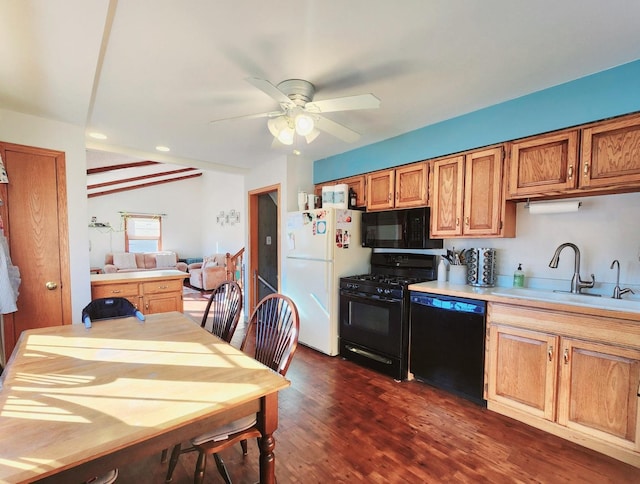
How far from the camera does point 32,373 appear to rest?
4.00 feet

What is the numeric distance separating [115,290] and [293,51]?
9.46 ft

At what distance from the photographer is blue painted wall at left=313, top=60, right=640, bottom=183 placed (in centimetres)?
184

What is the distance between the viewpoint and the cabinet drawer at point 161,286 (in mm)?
3256

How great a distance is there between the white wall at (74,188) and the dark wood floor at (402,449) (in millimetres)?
1816

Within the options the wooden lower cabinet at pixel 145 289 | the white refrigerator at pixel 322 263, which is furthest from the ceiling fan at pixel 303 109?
the wooden lower cabinet at pixel 145 289

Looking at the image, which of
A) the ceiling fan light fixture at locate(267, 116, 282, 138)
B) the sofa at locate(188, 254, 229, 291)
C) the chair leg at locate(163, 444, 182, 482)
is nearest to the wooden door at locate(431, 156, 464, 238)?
the ceiling fan light fixture at locate(267, 116, 282, 138)

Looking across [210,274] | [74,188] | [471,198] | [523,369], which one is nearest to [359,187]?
[471,198]

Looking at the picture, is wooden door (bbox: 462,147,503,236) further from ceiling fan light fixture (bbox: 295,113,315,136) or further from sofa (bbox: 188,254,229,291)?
sofa (bbox: 188,254,229,291)

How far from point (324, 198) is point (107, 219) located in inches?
298

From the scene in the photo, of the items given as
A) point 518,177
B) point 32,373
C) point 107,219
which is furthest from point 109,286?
point 107,219

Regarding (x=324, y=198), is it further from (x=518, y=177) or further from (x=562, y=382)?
(x=562, y=382)

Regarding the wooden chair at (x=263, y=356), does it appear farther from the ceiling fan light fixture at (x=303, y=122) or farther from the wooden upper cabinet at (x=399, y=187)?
the wooden upper cabinet at (x=399, y=187)

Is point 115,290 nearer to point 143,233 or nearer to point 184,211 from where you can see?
point 143,233

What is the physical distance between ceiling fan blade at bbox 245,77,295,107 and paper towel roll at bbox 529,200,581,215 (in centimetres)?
198
